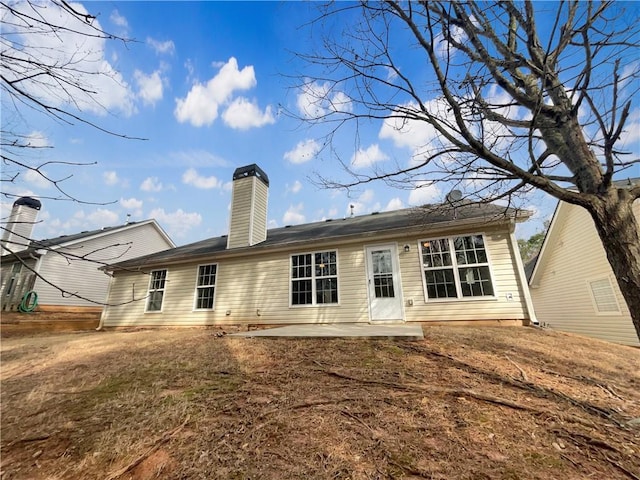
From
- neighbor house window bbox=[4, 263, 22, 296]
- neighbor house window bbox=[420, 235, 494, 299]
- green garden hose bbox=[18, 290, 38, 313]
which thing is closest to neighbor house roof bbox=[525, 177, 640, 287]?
neighbor house window bbox=[420, 235, 494, 299]

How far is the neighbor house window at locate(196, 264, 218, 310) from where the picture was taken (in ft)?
30.6

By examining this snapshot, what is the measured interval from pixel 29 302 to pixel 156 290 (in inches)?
339

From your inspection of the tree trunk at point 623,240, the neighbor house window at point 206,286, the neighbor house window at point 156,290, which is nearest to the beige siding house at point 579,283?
the tree trunk at point 623,240

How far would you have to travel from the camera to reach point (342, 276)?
25.9 ft

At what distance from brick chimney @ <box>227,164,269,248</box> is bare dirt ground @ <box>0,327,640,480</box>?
573cm

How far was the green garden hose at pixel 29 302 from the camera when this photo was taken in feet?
41.7

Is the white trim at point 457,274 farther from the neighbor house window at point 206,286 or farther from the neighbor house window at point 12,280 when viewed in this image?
the neighbor house window at point 12,280

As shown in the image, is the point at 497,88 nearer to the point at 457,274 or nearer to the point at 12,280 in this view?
the point at 457,274

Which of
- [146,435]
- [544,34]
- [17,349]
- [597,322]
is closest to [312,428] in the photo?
[146,435]

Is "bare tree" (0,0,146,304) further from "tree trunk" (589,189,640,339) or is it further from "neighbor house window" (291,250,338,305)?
"neighbor house window" (291,250,338,305)

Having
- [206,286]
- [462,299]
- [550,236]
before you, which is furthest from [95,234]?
[550,236]

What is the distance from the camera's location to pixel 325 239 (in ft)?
→ 26.3

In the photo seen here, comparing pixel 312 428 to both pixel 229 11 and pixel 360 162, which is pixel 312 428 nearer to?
pixel 360 162

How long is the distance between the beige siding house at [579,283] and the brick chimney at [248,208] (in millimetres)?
10750
